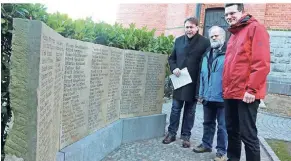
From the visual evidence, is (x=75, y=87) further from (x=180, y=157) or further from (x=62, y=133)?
(x=180, y=157)

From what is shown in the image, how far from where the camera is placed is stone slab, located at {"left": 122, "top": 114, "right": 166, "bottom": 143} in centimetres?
452

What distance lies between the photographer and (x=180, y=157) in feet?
13.5

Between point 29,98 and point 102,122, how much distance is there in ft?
7.10

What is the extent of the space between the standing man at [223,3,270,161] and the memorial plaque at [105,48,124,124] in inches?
59.5

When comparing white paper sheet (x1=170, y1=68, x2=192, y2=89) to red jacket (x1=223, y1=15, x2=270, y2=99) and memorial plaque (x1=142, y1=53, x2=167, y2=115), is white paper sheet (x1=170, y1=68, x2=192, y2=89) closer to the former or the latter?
memorial plaque (x1=142, y1=53, x2=167, y2=115)

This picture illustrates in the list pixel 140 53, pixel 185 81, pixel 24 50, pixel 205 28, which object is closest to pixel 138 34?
pixel 140 53

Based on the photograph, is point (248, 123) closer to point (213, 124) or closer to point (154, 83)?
point (213, 124)

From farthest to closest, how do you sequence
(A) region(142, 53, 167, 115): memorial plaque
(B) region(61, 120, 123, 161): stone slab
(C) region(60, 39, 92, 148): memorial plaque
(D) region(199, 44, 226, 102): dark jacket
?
1. (A) region(142, 53, 167, 115): memorial plaque
2. (D) region(199, 44, 226, 102): dark jacket
3. (B) region(61, 120, 123, 161): stone slab
4. (C) region(60, 39, 92, 148): memorial plaque

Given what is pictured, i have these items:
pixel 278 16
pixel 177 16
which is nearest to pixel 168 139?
pixel 278 16

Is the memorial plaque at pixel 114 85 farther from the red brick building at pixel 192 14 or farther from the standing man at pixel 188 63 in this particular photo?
the red brick building at pixel 192 14

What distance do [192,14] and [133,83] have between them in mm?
9415

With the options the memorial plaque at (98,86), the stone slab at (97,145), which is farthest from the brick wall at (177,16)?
the memorial plaque at (98,86)

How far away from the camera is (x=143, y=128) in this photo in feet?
15.8

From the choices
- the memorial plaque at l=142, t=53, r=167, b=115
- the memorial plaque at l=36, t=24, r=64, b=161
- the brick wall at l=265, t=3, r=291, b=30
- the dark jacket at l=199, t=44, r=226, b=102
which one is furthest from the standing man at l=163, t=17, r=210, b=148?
the brick wall at l=265, t=3, r=291, b=30
